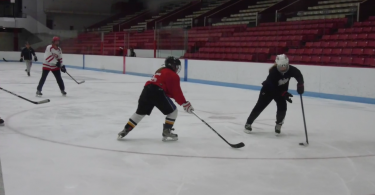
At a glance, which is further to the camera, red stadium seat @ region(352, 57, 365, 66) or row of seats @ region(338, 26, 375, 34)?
row of seats @ region(338, 26, 375, 34)

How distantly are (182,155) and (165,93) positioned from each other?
0.74m

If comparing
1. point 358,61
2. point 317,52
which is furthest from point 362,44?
point 317,52

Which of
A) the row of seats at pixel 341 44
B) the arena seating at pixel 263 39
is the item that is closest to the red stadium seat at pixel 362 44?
the row of seats at pixel 341 44

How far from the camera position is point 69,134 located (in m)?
4.72

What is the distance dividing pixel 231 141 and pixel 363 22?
28.0 ft

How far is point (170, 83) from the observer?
422 centimetres

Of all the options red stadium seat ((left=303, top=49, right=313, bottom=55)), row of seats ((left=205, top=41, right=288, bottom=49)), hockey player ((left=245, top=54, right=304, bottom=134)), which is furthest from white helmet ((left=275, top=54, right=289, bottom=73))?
row of seats ((left=205, top=41, right=288, bottom=49))

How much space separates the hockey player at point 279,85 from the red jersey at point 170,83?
45.4 inches

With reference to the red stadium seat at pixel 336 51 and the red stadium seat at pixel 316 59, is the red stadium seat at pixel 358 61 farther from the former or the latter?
the red stadium seat at pixel 316 59

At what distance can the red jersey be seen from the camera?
4.19 metres

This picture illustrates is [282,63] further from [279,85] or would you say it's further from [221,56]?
[221,56]

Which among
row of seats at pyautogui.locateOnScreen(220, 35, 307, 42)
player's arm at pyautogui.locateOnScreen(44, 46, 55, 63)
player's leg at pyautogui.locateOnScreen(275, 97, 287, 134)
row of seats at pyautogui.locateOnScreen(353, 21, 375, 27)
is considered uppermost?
row of seats at pyautogui.locateOnScreen(353, 21, 375, 27)

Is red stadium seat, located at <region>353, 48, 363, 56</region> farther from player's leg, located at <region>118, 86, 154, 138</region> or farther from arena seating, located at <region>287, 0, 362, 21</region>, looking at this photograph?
player's leg, located at <region>118, 86, 154, 138</region>

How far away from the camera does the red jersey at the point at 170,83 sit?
4.19 meters
